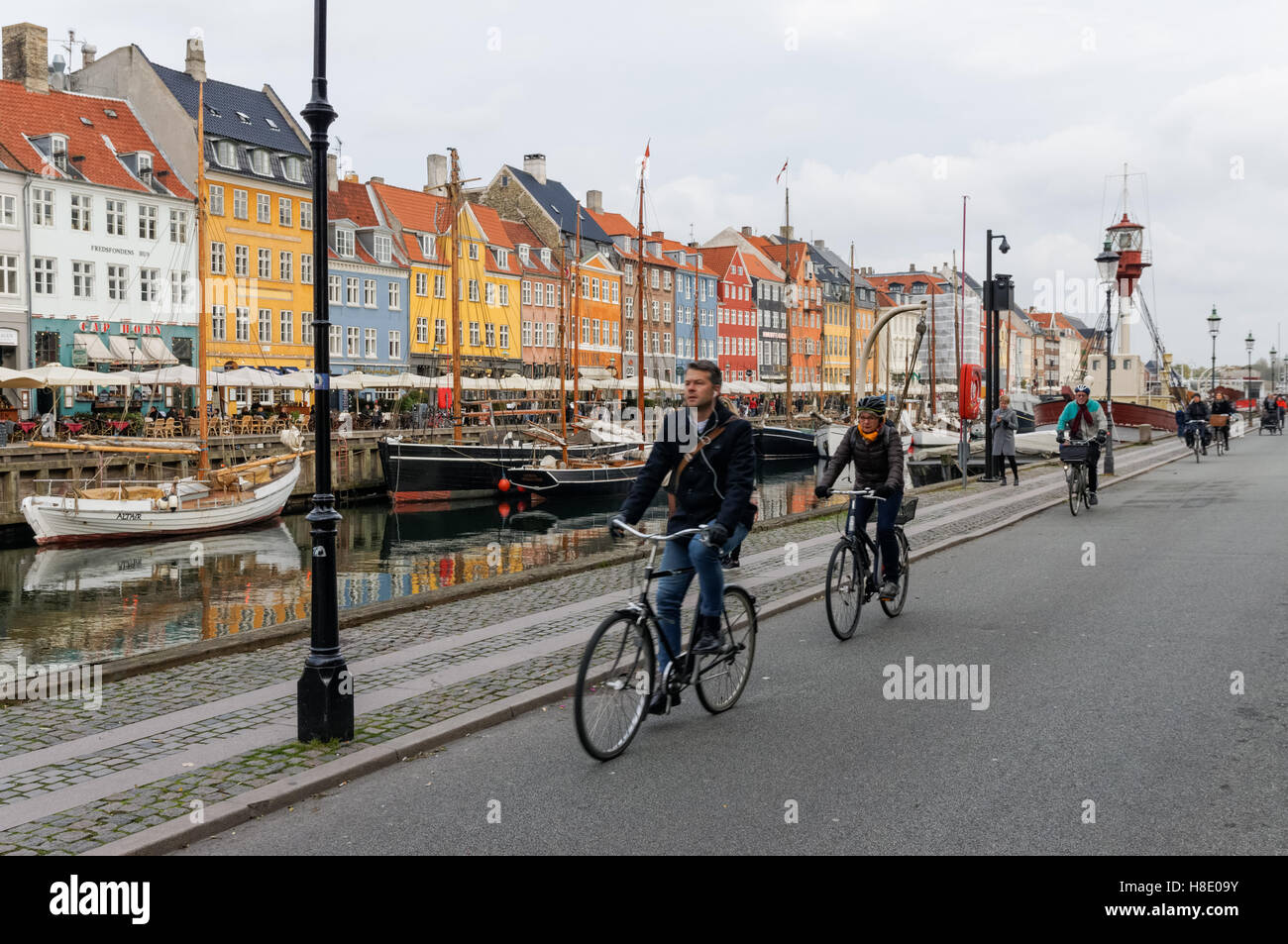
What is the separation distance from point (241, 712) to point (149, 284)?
47.3 meters

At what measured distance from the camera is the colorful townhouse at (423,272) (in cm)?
6588

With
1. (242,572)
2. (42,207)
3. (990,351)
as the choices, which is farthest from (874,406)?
(42,207)

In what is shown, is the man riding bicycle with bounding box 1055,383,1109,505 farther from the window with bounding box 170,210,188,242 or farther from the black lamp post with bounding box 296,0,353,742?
the window with bounding box 170,210,188,242

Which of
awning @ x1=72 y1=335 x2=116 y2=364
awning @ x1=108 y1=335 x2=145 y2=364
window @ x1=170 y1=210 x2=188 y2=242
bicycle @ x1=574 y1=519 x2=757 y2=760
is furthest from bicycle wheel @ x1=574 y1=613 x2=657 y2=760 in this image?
window @ x1=170 y1=210 x2=188 y2=242

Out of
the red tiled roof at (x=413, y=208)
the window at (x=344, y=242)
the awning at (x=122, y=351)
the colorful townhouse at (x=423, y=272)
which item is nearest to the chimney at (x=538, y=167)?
the red tiled roof at (x=413, y=208)

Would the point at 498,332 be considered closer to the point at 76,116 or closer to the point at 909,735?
the point at 76,116

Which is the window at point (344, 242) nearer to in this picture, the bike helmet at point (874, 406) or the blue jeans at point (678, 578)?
the bike helmet at point (874, 406)

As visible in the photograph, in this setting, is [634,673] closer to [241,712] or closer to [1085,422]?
[241,712]

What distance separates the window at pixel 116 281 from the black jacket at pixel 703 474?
46.9m

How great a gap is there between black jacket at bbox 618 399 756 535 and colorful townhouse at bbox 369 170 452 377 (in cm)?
5807

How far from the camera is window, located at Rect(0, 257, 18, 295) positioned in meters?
43.6

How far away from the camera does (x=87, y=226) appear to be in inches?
1869
